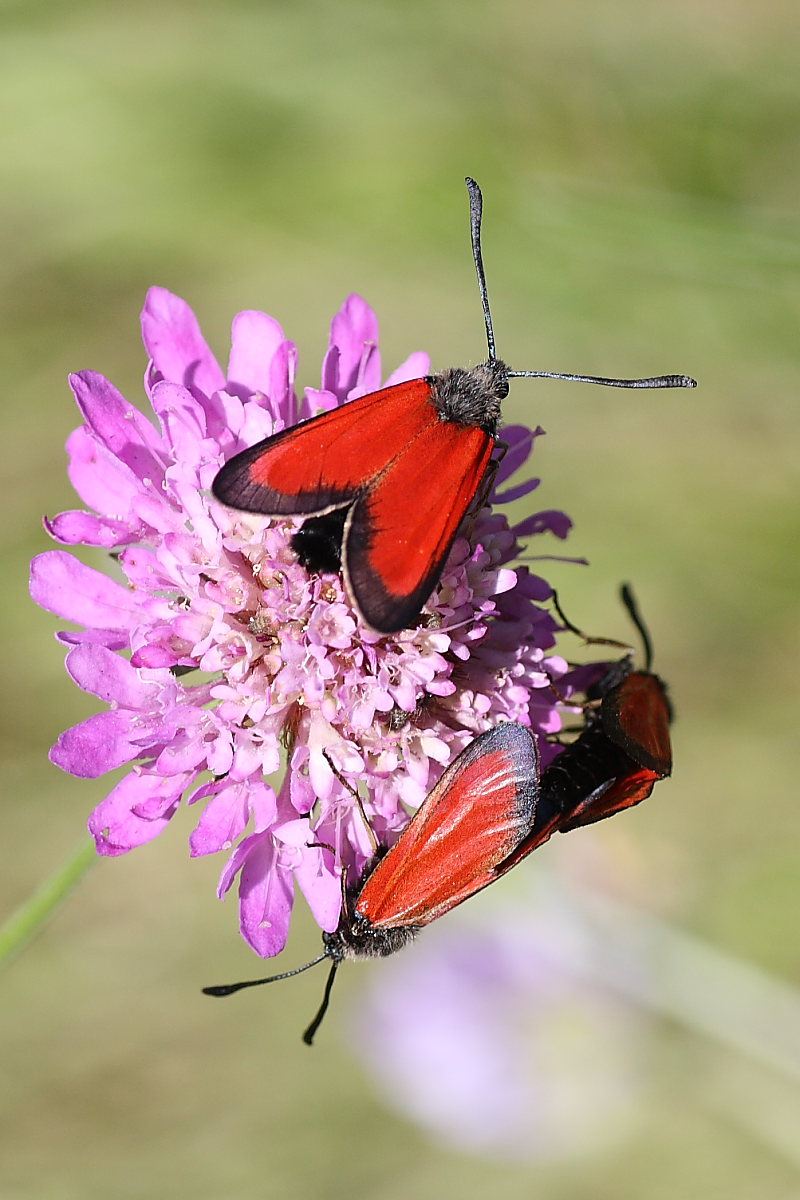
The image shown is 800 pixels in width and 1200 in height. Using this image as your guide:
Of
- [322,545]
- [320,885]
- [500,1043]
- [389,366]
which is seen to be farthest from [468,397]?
[500,1043]

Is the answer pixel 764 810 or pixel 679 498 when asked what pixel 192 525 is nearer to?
pixel 679 498

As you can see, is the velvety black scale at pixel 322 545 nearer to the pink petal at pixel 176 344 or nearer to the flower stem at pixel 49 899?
the pink petal at pixel 176 344

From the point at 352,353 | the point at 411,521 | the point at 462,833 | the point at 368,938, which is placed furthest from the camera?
the point at 352,353

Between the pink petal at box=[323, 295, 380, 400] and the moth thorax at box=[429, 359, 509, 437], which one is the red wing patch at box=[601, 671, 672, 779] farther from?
the pink petal at box=[323, 295, 380, 400]

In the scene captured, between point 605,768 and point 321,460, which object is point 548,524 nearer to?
point 605,768

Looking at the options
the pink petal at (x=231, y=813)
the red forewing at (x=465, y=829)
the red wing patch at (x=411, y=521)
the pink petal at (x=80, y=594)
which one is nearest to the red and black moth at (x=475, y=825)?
the red forewing at (x=465, y=829)
